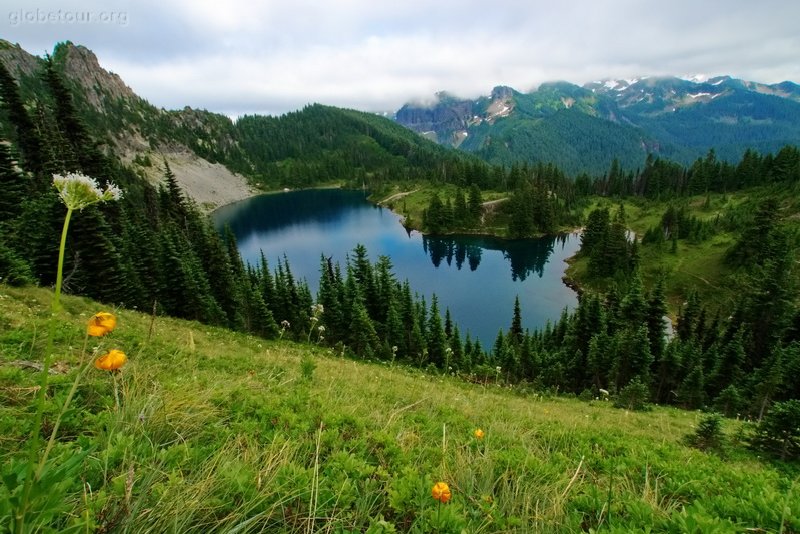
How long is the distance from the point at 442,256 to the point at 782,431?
8809 cm

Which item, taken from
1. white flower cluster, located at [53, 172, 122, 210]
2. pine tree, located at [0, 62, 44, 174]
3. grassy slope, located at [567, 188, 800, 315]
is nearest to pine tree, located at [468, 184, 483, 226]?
grassy slope, located at [567, 188, 800, 315]

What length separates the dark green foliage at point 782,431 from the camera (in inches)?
448

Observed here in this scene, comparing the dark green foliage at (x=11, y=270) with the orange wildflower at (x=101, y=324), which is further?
the dark green foliage at (x=11, y=270)

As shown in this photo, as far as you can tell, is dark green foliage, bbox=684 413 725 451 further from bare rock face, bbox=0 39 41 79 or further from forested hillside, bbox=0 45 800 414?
bare rock face, bbox=0 39 41 79

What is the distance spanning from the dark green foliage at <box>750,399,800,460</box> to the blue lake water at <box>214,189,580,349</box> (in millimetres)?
43667

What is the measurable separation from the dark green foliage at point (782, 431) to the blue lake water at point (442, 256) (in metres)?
43.7

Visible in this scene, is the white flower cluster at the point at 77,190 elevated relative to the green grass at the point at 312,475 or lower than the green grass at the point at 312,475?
elevated

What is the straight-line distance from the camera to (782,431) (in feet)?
38.4

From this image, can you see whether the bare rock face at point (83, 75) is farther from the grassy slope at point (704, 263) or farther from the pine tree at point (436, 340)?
the grassy slope at point (704, 263)

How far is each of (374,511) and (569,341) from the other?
43514 millimetres

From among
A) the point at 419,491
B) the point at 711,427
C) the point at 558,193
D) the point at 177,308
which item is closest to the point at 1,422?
the point at 419,491

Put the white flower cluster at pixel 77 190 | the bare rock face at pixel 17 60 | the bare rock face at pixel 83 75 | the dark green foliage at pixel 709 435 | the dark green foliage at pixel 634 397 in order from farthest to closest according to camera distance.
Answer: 1. the bare rock face at pixel 83 75
2. the bare rock face at pixel 17 60
3. the dark green foliage at pixel 634 397
4. the dark green foliage at pixel 709 435
5. the white flower cluster at pixel 77 190

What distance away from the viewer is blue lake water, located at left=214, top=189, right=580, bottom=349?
6838 cm

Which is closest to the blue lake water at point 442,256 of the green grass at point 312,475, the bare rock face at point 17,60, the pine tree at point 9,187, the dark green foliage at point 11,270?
the dark green foliage at point 11,270
